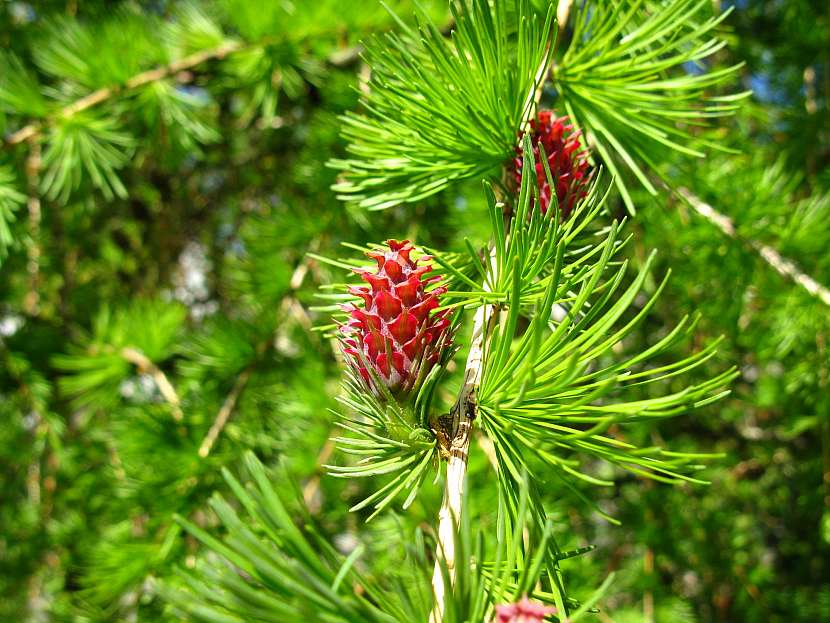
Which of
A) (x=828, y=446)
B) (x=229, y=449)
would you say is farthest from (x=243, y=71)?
(x=828, y=446)

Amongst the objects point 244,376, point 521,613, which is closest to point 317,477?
point 244,376

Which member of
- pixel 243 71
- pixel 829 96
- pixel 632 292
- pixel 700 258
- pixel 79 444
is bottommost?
pixel 79 444

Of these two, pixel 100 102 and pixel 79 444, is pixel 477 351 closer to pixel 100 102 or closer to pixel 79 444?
pixel 100 102

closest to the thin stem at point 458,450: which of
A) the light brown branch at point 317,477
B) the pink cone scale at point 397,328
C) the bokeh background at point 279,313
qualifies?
the pink cone scale at point 397,328

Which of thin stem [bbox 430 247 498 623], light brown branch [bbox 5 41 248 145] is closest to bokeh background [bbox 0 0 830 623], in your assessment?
light brown branch [bbox 5 41 248 145]

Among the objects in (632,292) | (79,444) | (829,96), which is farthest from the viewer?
(79,444)

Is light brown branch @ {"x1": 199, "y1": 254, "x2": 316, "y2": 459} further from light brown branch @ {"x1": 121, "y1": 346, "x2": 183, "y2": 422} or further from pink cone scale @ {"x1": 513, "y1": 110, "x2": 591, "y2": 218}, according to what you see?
pink cone scale @ {"x1": 513, "y1": 110, "x2": 591, "y2": 218}
